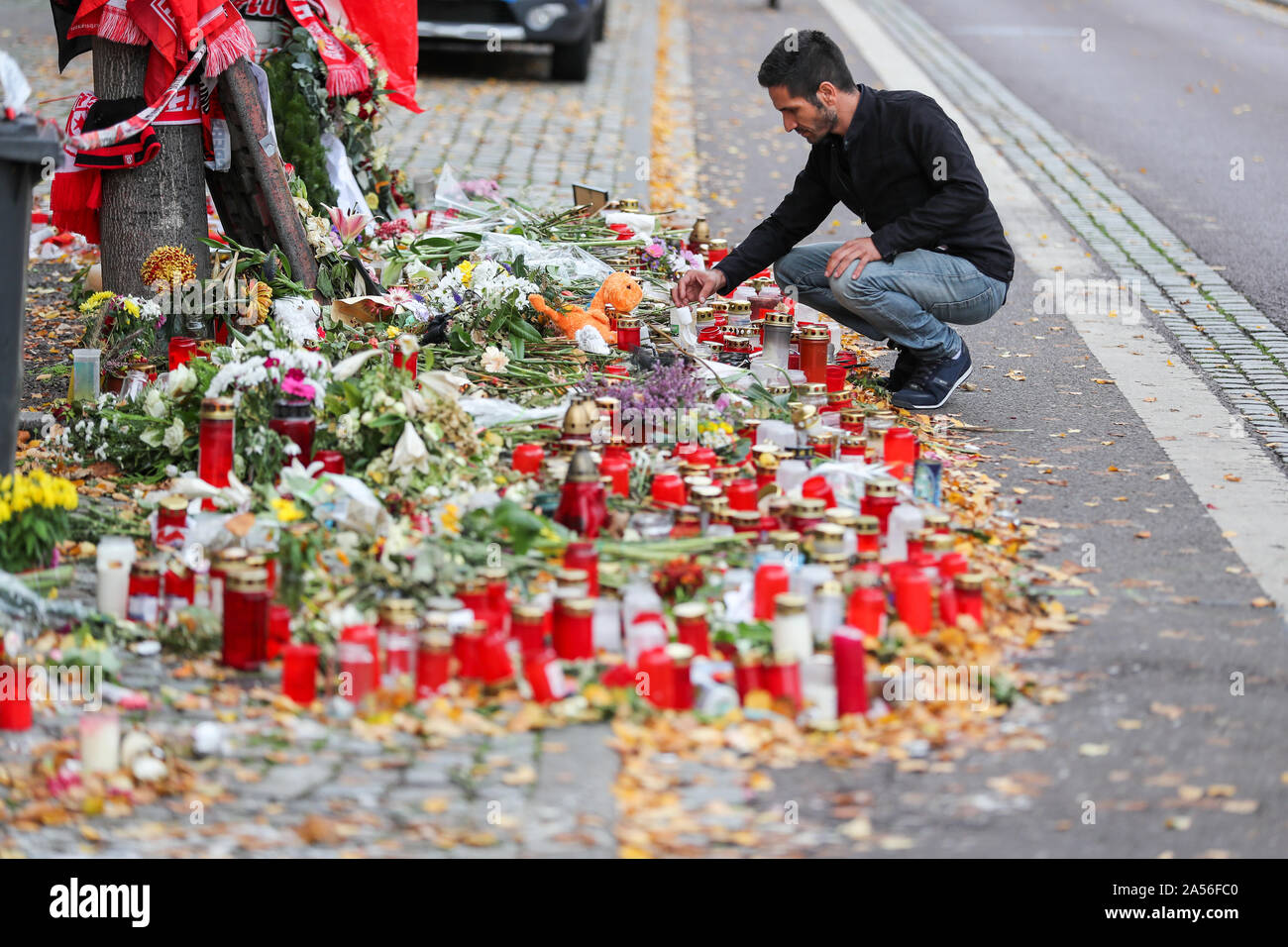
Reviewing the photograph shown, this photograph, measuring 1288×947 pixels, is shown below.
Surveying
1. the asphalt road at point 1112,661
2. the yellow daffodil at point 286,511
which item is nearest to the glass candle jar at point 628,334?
the asphalt road at point 1112,661

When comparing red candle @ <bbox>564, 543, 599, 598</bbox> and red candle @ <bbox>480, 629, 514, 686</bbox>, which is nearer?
red candle @ <bbox>480, 629, 514, 686</bbox>

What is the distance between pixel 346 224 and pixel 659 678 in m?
3.54

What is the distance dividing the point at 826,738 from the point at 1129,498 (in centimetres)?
202

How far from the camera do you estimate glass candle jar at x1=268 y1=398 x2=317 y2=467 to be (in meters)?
4.43

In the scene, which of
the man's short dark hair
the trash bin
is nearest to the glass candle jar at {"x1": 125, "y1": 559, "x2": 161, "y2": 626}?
the trash bin

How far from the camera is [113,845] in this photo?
2900 millimetres

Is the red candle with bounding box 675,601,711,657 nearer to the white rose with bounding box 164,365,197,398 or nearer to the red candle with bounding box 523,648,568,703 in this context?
the red candle with bounding box 523,648,568,703

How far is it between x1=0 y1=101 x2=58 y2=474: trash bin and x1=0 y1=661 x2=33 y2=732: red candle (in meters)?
1.01

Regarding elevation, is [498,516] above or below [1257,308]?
below

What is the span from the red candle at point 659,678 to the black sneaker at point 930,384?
2501mm

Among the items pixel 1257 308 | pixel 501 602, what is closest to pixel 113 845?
pixel 501 602

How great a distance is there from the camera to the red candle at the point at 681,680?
336 centimetres
